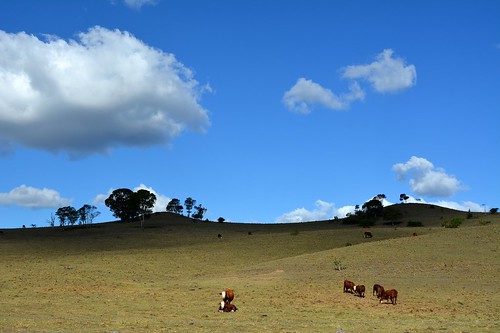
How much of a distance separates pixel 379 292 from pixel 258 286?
8262mm

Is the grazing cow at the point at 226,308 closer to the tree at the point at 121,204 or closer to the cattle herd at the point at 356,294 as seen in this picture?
the cattle herd at the point at 356,294

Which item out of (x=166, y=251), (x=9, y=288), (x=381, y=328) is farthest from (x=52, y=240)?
(x=381, y=328)

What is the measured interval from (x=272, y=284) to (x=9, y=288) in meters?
16.0

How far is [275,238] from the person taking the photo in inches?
2788

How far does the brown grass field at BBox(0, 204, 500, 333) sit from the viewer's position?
893 inches

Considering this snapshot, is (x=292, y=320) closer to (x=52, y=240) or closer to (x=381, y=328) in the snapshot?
(x=381, y=328)

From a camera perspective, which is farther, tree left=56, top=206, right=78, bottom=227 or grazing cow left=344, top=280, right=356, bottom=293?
tree left=56, top=206, right=78, bottom=227

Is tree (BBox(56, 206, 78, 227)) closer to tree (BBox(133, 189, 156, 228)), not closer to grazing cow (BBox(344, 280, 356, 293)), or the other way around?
tree (BBox(133, 189, 156, 228))

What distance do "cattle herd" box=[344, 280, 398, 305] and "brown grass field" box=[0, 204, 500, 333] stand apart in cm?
48

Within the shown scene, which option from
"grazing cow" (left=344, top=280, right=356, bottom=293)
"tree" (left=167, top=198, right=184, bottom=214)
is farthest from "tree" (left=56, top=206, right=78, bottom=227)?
"grazing cow" (left=344, top=280, right=356, bottom=293)

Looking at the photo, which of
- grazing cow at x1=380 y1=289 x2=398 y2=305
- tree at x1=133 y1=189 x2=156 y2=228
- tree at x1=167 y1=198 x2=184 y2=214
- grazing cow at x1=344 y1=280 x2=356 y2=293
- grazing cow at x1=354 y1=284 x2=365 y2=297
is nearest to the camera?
grazing cow at x1=380 y1=289 x2=398 y2=305

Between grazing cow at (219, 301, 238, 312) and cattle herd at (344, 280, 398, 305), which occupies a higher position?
cattle herd at (344, 280, 398, 305)

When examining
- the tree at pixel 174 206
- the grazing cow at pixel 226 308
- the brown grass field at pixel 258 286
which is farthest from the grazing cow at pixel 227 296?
the tree at pixel 174 206

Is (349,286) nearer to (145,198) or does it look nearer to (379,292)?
(379,292)
